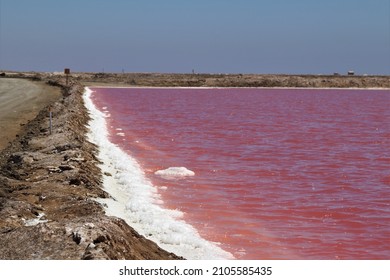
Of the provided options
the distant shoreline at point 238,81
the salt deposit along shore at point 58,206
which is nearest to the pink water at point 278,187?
the salt deposit along shore at point 58,206

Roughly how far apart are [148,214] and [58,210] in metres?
1.88

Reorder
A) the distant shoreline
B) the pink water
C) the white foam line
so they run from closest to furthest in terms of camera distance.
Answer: the white foam line
the pink water
the distant shoreline

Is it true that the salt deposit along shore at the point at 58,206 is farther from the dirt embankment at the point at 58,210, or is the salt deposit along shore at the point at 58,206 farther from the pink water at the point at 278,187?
the pink water at the point at 278,187

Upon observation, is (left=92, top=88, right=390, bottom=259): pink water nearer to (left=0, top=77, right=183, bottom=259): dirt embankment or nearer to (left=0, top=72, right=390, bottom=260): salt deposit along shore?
(left=0, top=72, right=390, bottom=260): salt deposit along shore

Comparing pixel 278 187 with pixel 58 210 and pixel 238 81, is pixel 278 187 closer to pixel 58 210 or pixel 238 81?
pixel 58 210

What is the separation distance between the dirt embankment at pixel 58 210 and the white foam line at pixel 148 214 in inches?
17.8

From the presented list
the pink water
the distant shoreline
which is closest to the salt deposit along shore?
the pink water

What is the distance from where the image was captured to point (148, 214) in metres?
11.6

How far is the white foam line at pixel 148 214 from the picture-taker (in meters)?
9.90

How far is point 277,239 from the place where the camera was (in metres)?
10.9

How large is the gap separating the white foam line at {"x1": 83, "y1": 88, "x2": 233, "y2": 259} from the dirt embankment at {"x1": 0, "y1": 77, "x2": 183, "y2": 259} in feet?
1.49

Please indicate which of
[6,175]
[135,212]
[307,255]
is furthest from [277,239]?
[6,175]

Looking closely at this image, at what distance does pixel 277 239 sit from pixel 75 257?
4.68m

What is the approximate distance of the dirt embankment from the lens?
7.54m
